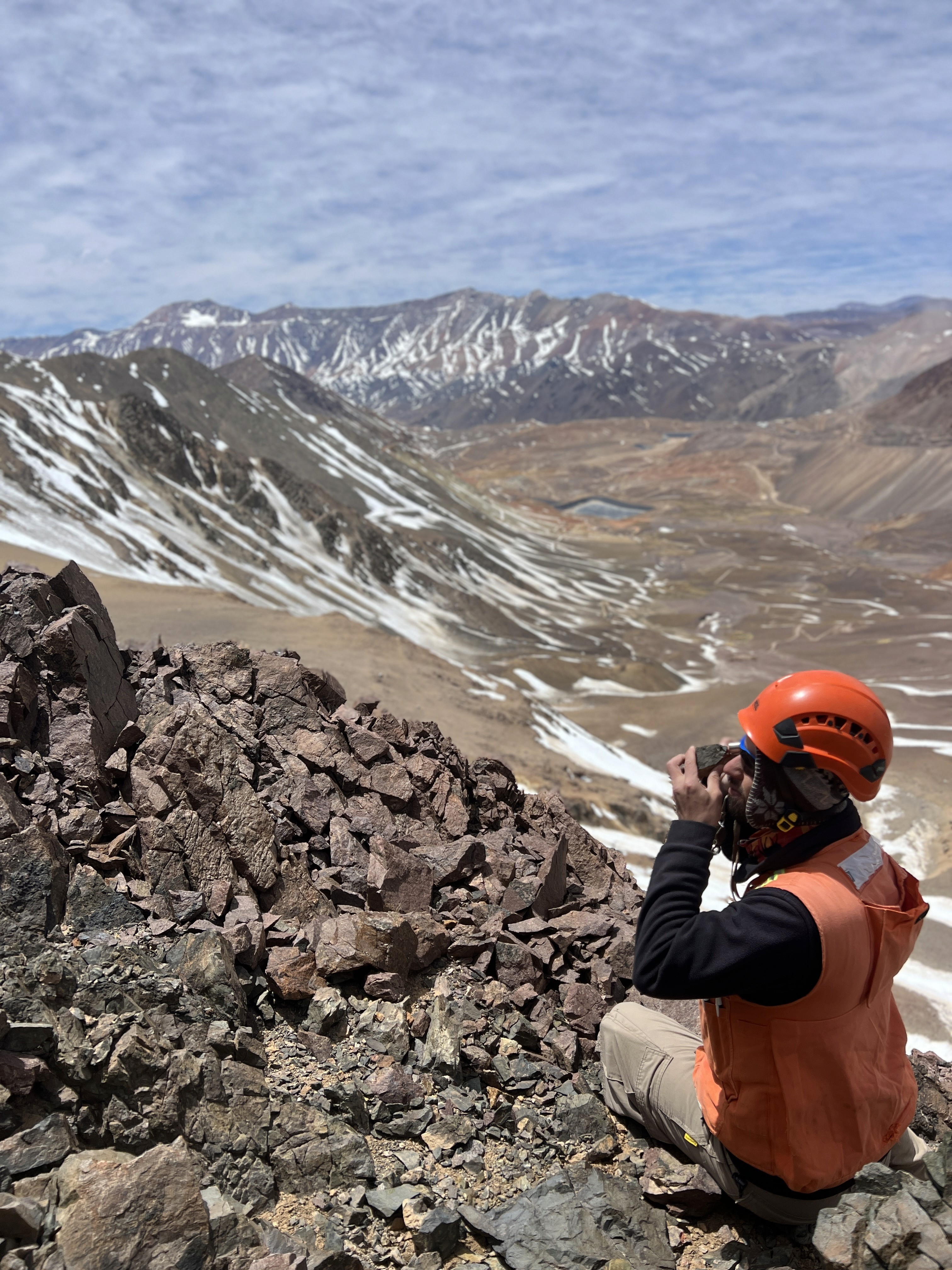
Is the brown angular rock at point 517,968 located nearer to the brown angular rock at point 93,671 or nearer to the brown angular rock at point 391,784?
the brown angular rock at point 391,784

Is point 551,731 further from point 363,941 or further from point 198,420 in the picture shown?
point 198,420

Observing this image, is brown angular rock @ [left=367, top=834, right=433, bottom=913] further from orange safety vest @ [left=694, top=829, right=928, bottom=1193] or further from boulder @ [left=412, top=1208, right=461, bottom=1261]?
orange safety vest @ [left=694, top=829, right=928, bottom=1193]

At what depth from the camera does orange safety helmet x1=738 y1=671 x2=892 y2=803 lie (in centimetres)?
457

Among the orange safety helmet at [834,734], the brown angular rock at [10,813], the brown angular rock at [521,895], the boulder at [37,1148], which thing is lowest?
the brown angular rock at [521,895]

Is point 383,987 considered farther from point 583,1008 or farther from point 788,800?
point 788,800

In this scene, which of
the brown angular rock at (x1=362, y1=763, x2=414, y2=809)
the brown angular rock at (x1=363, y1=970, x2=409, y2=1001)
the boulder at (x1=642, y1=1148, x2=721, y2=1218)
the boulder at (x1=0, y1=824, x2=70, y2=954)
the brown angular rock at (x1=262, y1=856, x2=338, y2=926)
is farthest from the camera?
the brown angular rock at (x1=362, y1=763, x2=414, y2=809)

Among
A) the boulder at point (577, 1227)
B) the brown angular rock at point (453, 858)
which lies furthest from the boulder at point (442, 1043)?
the brown angular rock at point (453, 858)

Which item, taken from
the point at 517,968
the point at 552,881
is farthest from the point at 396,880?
the point at 552,881

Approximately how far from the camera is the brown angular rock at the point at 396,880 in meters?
7.75

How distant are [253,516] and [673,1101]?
2581 inches

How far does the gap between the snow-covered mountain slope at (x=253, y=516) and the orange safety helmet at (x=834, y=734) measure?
41.5 metres

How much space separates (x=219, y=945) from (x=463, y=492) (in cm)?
11719

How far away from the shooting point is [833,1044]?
4422 mm

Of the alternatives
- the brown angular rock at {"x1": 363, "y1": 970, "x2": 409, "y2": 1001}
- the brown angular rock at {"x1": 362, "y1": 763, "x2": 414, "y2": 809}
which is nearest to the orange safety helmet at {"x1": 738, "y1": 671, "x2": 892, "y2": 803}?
the brown angular rock at {"x1": 363, "y1": 970, "x2": 409, "y2": 1001}
